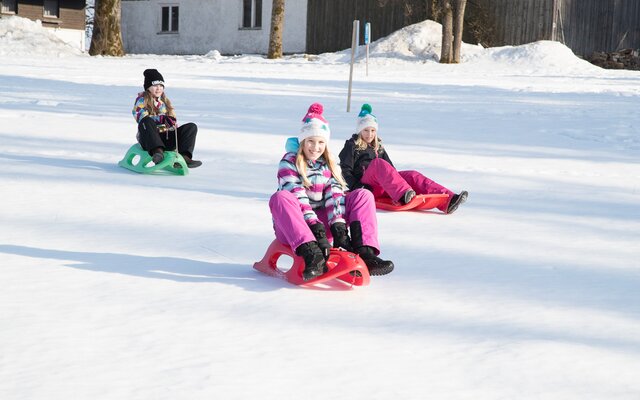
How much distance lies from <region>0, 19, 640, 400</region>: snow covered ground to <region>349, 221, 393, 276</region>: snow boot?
4.8 inches

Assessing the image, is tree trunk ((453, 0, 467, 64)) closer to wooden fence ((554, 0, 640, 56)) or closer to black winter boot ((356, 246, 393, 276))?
wooden fence ((554, 0, 640, 56))

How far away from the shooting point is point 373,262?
4.59 m

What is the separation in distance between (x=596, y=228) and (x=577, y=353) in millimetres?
2865

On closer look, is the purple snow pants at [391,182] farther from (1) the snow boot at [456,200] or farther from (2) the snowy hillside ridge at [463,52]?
(2) the snowy hillside ridge at [463,52]

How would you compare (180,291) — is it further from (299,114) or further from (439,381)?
(299,114)

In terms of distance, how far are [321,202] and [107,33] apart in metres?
27.6

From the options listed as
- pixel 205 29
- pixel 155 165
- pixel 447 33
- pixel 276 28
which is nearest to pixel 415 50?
pixel 447 33

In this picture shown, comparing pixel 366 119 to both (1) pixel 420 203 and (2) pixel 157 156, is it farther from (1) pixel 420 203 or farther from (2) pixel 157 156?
(2) pixel 157 156

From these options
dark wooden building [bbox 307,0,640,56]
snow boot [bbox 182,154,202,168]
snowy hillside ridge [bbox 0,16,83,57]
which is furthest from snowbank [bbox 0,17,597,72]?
snow boot [bbox 182,154,202,168]

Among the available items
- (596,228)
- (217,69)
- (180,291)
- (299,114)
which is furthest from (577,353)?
(217,69)

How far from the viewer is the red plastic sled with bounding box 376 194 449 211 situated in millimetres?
6684

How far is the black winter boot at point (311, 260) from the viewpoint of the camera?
4336mm

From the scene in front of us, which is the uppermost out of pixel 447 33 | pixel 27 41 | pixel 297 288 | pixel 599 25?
pixel 599 25

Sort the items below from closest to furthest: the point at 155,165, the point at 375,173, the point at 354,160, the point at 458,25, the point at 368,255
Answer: the point at 368,255
the point at 375,173
the point at 354,160
the point at 155,165
the point at 458,25
